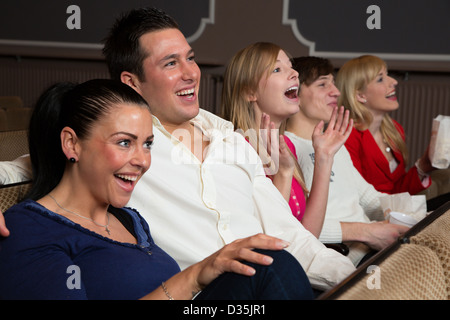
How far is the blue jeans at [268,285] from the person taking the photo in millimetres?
919

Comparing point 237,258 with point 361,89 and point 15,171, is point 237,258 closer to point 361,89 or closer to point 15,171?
point 15,171

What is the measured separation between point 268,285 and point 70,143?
499mm

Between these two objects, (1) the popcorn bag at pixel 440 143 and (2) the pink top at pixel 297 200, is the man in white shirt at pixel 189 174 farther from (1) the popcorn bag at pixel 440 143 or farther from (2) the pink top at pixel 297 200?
(1) the popcorn bag at pixel 440 143

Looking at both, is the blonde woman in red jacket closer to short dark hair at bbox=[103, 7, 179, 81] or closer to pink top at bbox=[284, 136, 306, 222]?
pink top at bbox=[284, 136, 306, 222]

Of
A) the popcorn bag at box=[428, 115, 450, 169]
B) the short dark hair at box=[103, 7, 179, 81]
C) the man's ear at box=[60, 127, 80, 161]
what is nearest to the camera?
the man's ear at box=[60, 127, 80, 161]

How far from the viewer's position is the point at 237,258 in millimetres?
979

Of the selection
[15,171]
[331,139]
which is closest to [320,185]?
[331,139]

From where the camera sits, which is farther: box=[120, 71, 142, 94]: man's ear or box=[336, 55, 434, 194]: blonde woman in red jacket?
box=[336, 55, 434, 194]: blonde woman in red jacket

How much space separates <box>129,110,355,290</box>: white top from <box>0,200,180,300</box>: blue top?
24cm

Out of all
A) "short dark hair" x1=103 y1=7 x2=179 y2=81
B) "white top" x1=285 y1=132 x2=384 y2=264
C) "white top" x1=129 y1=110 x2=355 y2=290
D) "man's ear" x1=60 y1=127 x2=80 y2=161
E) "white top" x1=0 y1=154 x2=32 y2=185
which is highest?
"short dark hair" x1=103 y1=7 x2=179 y2=81

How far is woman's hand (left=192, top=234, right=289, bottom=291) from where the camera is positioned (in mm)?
946

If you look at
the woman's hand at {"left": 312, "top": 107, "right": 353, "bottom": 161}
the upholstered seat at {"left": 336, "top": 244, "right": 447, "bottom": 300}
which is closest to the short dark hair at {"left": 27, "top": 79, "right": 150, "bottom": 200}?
the upholstered seat at {"left": 336, "top": 244, "right": 447, "bottom": 300}

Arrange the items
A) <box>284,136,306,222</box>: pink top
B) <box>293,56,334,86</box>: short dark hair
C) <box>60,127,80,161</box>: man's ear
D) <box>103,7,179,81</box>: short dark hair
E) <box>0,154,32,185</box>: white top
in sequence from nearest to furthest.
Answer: <box>60,127,80,161</box>: man's ear < <box>0,154,32,185</box>: white top < <box>103,7,179,81</box>: short dark hair < <box>284,136,306,222</box>: pink top < <box>293,56,334,86</box>: short dark hair
